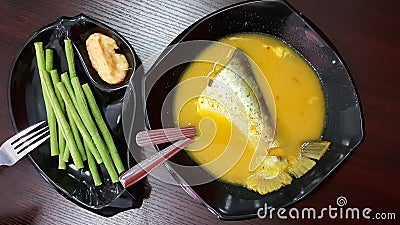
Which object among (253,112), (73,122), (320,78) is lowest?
(73,122)

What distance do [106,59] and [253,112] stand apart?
1.41ft

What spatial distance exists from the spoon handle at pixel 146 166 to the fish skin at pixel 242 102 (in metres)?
0.15

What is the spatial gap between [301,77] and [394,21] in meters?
0.32

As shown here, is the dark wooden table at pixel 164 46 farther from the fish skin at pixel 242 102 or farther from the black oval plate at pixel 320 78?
the fish skin at pixel 242 102

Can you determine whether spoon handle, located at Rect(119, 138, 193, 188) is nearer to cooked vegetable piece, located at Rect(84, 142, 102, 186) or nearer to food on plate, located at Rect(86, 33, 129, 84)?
cooked vegetable piece, located at Rect(84, 142, 102, 186)

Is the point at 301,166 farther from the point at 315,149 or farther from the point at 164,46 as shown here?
the point at 164,46

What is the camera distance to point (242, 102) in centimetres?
163

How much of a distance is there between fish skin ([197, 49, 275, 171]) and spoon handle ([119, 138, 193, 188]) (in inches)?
6.0

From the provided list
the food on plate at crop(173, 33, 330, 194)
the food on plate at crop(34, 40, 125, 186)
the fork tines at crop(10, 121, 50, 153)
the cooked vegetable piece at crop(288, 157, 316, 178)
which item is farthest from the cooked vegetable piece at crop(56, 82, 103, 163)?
the cooked vegetable piece at crop(288, 157, 316, 178)

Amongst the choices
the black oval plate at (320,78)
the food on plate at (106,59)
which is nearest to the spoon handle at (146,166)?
the black oval plate at (320,78)

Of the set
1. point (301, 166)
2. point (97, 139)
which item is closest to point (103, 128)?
point (97, 139)

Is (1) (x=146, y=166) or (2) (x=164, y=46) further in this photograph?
(2) (x=164, y=46)

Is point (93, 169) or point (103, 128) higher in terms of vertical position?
point (103, 128)

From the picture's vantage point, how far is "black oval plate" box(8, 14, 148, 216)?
64.2 inches
